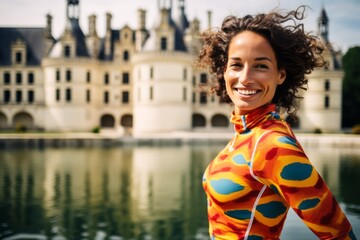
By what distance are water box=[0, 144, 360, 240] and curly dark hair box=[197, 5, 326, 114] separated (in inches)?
50.8

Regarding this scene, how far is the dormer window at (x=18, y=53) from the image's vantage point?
39.5m

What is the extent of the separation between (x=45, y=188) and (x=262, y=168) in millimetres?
11008

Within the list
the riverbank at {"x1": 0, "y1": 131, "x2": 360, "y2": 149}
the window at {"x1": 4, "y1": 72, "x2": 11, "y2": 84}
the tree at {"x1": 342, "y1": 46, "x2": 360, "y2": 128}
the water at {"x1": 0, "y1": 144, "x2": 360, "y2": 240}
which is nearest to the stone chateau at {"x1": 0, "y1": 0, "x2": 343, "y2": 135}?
the window at {"x1": 4, "y1": 72, "x2": 11, "y2": 84}

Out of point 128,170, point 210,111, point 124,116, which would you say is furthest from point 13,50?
point 128,170

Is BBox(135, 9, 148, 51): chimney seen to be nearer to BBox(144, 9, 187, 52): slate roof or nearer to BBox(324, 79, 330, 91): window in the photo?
BBox(144, 9, 187, 52): slate roof

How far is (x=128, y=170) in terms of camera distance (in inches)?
571

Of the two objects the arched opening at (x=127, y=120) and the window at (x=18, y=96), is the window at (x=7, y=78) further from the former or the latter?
the arched opening at (x=127, y=120)

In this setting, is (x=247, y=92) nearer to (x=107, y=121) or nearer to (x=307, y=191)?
(x=307, y=191)

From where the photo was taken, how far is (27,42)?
41.2 m

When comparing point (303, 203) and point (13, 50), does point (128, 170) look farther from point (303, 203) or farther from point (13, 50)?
point (13, 50)

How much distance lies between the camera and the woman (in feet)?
3.92

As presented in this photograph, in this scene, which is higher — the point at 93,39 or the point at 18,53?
the point at 93,39

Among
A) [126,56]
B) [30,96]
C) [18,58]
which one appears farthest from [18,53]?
[126,56]

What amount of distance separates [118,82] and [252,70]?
38.9m
